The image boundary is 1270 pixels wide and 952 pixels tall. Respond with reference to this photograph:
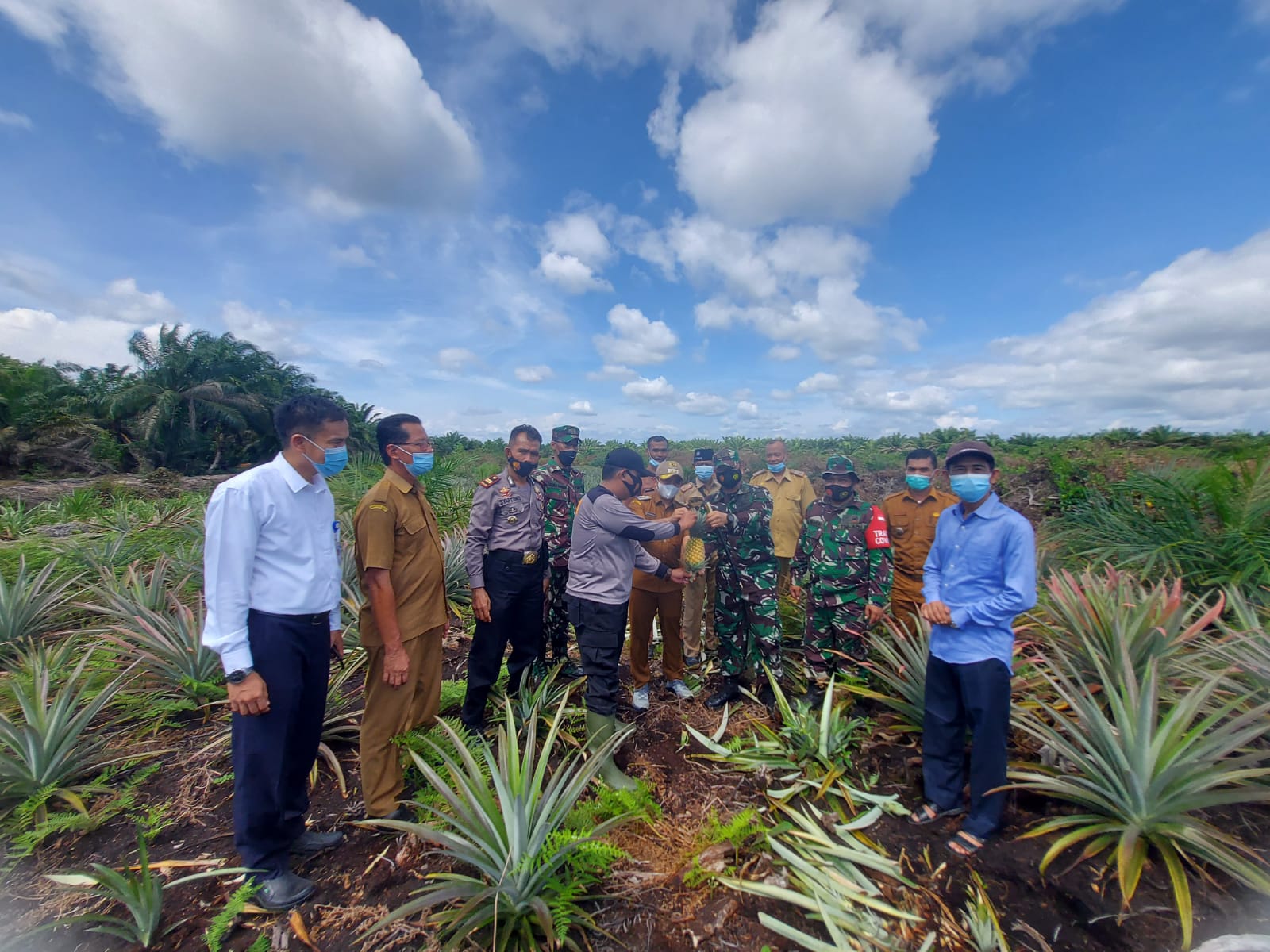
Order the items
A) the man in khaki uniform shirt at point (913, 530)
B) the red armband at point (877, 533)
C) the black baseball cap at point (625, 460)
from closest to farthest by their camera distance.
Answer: the black baseball cap at point (625, 460) → the red armband at point (877, 533) → the man in khaki uniform shirt at point (913, 530)

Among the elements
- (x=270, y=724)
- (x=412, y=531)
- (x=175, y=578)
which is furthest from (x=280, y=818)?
(x=175, y=578)

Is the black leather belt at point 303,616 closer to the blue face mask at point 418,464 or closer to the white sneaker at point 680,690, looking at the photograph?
the blue face mask at point 418,464

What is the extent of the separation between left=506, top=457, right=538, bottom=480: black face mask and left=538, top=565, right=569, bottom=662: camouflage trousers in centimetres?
114

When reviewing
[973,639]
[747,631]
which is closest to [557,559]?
[747,631]

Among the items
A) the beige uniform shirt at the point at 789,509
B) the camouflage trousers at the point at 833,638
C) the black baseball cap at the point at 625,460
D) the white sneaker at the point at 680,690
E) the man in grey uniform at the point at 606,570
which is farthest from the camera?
the beige uniform shirt at the point at 789,509

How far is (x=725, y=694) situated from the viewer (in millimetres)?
4352

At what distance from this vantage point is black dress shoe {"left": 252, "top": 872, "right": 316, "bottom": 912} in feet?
7.82

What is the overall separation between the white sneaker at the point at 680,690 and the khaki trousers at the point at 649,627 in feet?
0.19

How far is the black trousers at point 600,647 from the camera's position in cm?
347

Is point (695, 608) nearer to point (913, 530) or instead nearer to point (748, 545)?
point (748, 545)

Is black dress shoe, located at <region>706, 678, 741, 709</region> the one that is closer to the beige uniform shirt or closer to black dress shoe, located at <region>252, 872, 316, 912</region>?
the beige uniform shirt

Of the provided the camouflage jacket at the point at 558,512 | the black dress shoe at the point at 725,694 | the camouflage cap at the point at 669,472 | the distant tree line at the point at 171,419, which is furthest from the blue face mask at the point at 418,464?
the distant tree line at the point at 171,419

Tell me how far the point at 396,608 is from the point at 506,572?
1.02 m

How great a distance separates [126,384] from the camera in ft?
57.3
